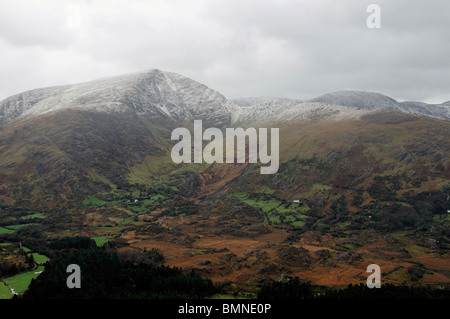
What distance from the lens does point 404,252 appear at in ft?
428

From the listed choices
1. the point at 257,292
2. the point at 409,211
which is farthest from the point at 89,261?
the point at 409,211

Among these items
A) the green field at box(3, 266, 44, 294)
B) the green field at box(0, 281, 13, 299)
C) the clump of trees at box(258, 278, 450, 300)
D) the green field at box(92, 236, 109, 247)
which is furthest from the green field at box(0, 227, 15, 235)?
the clump of trees at box(258, 278, 450, 300)

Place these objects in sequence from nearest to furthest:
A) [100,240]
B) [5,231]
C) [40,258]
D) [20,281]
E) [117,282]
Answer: [117,282]
[20,281]
[40,258]
[100,240]
[5,231]

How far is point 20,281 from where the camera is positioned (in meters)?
101

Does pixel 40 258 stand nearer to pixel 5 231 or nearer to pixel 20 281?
pixel 20 281

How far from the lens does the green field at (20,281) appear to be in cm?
9600

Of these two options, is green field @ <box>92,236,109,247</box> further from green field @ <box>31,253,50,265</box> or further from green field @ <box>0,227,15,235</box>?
green field @ <box>0,227,15,235</box>

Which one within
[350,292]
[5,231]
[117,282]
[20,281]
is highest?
[5,231]

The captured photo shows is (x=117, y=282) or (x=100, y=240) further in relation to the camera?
(x=100, y=240)

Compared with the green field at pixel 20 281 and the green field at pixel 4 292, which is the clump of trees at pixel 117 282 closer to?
the green field at pixel 20 281

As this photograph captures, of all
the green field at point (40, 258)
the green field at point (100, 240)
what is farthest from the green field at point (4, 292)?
the green field at point (100, 240)

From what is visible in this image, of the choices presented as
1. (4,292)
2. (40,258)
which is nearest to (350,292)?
(4,292)

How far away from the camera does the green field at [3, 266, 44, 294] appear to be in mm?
96000

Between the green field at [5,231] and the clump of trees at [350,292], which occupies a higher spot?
the green field at [5,231]
